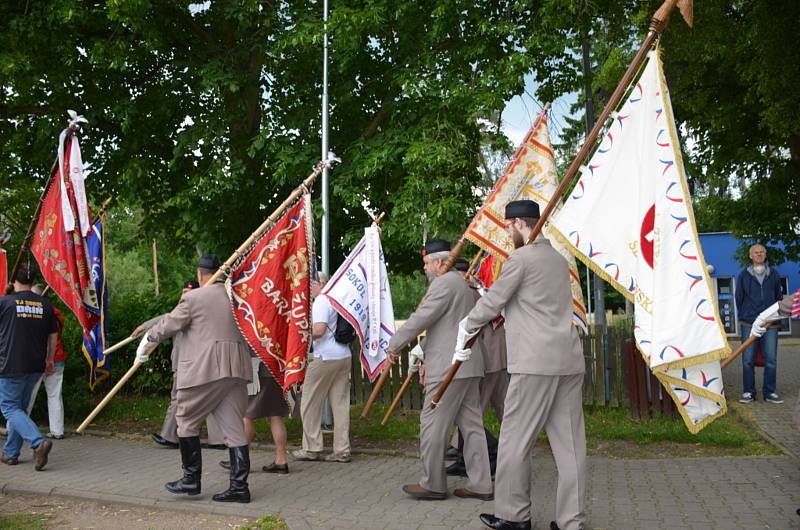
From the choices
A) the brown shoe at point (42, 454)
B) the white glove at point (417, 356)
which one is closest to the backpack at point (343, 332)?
the white glove at point (417, 356)

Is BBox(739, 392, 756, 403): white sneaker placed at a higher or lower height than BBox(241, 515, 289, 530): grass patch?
higher

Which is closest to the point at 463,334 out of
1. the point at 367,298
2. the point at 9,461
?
the point at 367,298

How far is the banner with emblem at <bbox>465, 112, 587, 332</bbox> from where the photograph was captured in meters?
8.55

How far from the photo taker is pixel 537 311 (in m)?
5.63

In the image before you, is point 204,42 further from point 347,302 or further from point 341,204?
point 347,302

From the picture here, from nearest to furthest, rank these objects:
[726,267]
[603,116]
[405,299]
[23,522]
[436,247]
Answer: [603,116], [23,522], [436,247], [726,267], [405,299]

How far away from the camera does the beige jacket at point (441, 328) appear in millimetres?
6727

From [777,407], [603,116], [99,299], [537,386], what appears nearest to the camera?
[537,386]

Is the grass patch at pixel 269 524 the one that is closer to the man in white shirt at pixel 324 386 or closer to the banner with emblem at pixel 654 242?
the man in white shirt at pixel 324 386

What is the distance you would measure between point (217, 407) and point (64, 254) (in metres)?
2.86

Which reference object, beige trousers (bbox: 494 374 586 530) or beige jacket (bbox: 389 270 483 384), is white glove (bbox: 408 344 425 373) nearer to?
beige jacket (bbox: 389 270 483 384)

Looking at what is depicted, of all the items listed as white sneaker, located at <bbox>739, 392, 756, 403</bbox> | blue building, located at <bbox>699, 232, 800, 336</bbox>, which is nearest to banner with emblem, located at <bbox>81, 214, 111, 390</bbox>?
white sneaker, located at <bbox>739, 392, 756, 403</bbox>

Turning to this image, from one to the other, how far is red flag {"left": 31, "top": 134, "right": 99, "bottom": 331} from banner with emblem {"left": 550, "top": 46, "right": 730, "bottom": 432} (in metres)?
5.09

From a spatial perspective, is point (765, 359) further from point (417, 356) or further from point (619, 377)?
point (417, 356)
